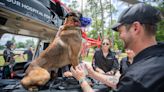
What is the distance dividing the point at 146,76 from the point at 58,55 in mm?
2449

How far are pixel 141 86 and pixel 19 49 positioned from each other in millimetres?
3461

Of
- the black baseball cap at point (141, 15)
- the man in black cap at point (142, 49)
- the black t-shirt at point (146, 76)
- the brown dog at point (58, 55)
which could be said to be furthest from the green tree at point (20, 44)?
the black t-shirt at point (146, 76)

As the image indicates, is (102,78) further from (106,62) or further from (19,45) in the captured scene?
(106,62)

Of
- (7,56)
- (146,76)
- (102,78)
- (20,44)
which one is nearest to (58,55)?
(7,56)

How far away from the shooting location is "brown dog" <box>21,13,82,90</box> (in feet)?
11.9

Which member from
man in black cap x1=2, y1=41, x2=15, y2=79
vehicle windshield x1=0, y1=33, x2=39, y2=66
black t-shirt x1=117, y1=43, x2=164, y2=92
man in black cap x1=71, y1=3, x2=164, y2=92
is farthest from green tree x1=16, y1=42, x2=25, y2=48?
black t-shirt x1=117, y1=43, x2=164, y2=92

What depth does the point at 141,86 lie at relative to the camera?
4.91 ft

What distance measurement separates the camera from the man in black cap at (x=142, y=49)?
1512 mm

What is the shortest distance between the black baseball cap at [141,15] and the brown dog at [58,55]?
1.93 metres

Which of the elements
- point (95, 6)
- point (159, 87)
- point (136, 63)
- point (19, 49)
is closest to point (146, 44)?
point (136, 63)

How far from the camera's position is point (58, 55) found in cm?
386

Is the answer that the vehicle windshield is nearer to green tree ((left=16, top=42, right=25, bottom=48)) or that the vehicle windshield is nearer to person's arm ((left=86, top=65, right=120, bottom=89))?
green tree ((left=16, top=42, right=25, bottom=48))

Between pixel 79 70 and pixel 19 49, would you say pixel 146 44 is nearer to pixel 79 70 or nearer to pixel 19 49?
pixel 79 70

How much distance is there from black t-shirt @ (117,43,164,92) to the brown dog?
6.93 ft
